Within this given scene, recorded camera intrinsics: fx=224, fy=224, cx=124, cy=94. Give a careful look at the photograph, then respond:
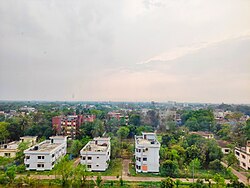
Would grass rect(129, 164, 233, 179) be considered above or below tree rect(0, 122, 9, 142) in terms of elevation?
below

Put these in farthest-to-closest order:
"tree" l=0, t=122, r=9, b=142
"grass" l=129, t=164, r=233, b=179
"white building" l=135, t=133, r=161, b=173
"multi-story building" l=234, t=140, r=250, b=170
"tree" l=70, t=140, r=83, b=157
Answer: "tree" l=0, t=122, r=9, b=142, "tree" l=70, t=140, r=83, b=157, "multi-story building" l=234, t=140, r=250, b=170, "white building" l=135, t=133, r=161, b=173, "grass" l=129, t=164, r=233, b=179

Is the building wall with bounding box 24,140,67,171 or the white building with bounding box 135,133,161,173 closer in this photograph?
the white building with bounding box 135,133,161,173

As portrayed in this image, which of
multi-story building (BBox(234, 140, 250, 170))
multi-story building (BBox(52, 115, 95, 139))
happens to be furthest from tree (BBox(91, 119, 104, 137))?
multi-story building (BBox(234, 140, 250, 170))

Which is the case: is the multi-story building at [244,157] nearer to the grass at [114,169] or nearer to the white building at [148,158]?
the white building at [148,158]

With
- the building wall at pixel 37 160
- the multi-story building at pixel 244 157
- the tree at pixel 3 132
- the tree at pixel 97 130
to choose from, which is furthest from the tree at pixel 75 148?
the multi-story building at pixel 244 157

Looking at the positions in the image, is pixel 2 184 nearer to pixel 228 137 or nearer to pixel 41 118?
pixel 41 118

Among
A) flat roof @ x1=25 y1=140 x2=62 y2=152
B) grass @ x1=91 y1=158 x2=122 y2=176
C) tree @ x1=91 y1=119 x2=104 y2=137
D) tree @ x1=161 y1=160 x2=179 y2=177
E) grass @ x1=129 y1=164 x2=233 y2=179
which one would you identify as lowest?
grass @ x1=91 y1=158 x2=122 y2=176

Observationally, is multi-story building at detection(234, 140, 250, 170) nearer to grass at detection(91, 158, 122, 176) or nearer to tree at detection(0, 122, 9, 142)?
grass at detection(91, 158, 122, 176)

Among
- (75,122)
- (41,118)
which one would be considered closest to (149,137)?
(75,122)

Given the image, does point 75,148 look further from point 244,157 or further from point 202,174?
point 244,157

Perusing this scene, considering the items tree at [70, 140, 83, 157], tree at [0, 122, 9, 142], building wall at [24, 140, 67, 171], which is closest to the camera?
building wall at [24, 140, 67, 171]

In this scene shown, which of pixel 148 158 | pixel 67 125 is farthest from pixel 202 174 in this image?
pixel 67 125
